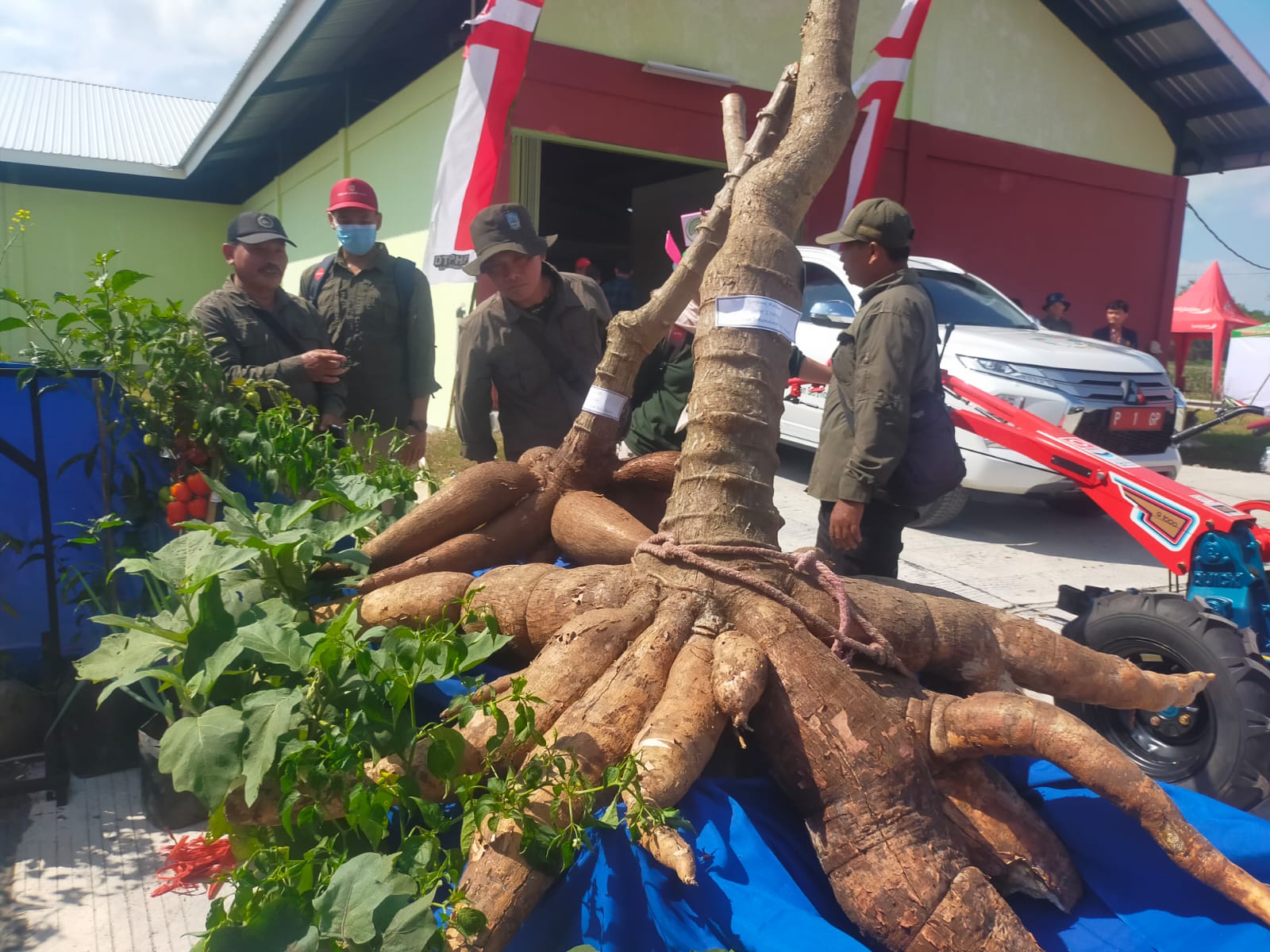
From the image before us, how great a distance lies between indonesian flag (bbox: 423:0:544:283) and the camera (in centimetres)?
714

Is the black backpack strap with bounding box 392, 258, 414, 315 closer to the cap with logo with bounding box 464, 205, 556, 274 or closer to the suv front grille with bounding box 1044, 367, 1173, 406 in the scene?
the cap with logo with bounding box 464, 205, 556, 274

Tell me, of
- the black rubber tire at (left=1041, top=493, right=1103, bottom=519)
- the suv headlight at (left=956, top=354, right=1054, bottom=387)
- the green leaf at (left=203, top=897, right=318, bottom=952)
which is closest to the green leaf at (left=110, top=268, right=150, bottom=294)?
the green leaf at (left=203, top=897, right=318, bottom=952)

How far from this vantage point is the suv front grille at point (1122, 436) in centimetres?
647

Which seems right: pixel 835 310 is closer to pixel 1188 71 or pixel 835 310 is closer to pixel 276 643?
pixel 276 643

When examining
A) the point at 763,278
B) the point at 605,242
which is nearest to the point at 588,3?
the point at 763,278

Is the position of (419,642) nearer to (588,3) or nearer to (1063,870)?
(1063,870)

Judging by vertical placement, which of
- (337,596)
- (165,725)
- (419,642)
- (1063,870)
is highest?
(419,642)

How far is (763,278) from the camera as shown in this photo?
1.80 metres

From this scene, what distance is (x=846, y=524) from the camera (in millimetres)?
3049

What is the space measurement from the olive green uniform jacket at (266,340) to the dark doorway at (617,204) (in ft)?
33.1

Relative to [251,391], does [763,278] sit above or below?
above

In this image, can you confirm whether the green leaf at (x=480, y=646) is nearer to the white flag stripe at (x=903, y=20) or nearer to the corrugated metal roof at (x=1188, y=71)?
the white flag stripe at (x=903, y=20)

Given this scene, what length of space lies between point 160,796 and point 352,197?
308 centimetres

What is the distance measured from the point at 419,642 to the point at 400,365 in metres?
3.32
